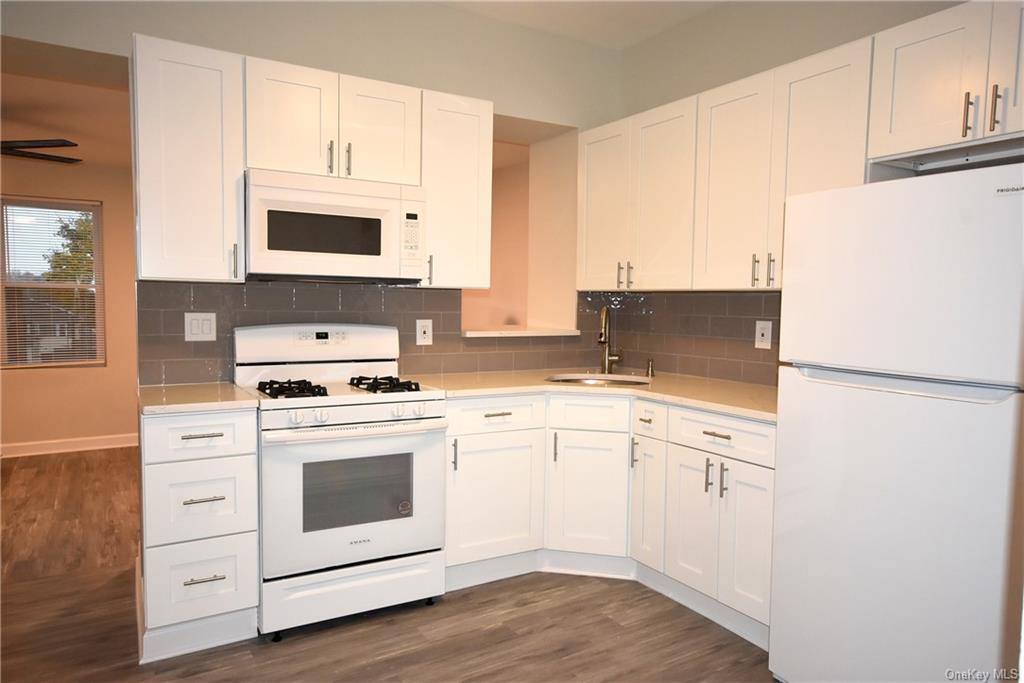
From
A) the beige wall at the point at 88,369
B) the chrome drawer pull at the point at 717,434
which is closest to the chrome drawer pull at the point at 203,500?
the chrome drawer pull at the point at 717,434

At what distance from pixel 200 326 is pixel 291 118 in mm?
975

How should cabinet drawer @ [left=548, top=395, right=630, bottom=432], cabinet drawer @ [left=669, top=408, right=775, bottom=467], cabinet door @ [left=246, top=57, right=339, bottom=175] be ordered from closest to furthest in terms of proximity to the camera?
cabinet drawer @ [left=669, top=408, right=775, bottom=467] → cabinet door @ [left=246, top=57, right=339, bottom=175] → cabinet drawer @ [left=548, top=395, right=630, bottom=432]

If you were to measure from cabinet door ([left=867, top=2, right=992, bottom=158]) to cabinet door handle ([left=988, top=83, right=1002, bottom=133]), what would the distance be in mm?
24

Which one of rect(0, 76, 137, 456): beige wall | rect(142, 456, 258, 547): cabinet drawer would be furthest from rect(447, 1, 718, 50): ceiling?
rect(0, 76, 137, 456): beige wall

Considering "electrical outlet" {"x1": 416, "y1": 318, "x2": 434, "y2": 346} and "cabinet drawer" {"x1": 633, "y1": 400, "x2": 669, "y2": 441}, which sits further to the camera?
"electrical outlet" {"x1": 416, "y1": 318, "x2": 434, "y2": 346}

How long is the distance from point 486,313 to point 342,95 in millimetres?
3913

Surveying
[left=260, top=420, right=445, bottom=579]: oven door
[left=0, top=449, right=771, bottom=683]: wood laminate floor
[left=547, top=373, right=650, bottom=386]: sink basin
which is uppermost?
[left=547, top=373, right=650, bottom=386]: sink basin

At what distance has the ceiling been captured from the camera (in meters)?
3.27

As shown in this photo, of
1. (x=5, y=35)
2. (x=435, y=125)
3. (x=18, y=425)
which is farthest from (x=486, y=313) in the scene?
(x=5, y=35)

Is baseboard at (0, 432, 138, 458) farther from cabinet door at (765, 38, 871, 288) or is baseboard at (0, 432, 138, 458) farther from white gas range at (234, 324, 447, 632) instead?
cabinet door at (765, 38, 871, 288)

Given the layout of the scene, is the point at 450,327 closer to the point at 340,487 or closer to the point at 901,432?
the point at 340,487

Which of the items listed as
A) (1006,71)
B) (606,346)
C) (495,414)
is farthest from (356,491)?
(1006,71)

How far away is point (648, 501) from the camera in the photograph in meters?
2.89

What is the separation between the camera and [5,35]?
2398mm
